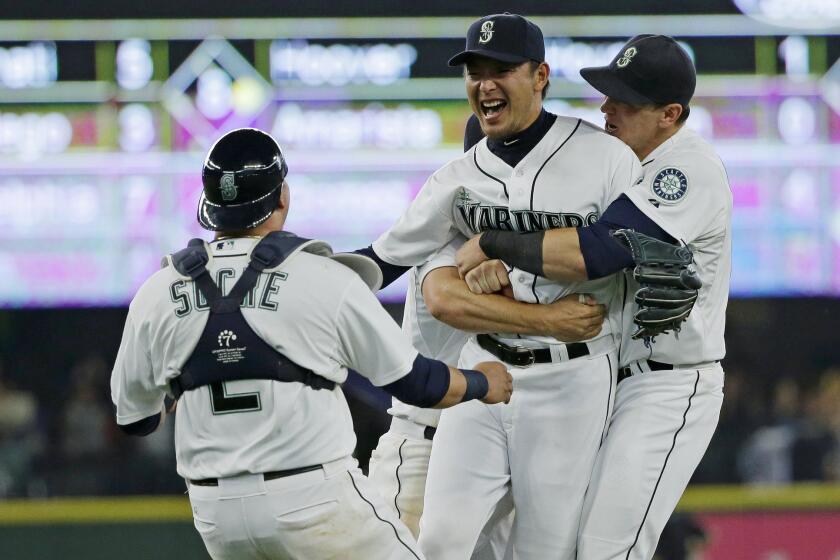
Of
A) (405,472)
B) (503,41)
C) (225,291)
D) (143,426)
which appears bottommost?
(405,472)

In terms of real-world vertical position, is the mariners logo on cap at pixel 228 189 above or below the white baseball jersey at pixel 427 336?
above

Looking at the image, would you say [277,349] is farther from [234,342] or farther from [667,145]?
[667,145]

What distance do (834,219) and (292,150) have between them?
278 centimetres

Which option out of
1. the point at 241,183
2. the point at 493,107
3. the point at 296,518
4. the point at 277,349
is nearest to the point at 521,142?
the point at 493,107

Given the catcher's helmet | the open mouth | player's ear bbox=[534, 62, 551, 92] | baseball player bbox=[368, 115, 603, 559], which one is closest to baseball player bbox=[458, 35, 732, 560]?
player's ear bbox=[534, 62, 551, 92]

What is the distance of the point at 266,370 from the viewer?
270 cm

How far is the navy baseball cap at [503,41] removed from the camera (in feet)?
10.2

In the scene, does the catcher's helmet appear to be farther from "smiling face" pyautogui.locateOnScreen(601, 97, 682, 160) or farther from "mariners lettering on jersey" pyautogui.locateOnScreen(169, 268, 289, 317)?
"smiling face" pyautogui.locateOnScreen(601, 97, 682, 160)

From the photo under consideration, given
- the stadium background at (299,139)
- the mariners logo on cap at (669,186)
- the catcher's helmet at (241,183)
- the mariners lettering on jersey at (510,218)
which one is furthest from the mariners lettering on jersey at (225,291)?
the stadium background at (299,139)

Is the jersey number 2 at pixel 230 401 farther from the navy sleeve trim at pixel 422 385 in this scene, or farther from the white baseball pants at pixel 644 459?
the white baseball pants at pixel 644 459

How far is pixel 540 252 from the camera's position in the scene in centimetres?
300

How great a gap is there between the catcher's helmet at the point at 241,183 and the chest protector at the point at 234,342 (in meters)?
0.10

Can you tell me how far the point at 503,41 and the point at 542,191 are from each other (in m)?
0.33

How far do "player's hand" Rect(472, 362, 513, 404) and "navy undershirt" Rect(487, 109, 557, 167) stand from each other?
0.46m
